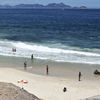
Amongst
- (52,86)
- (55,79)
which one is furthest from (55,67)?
(52,86)

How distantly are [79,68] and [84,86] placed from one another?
28.3 feet

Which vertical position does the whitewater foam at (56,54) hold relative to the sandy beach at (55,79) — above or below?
above

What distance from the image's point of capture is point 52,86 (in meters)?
33.3

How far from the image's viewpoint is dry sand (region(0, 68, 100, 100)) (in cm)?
3025

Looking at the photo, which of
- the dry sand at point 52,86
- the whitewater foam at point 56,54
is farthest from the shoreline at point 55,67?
the whitewater foam at point 56,54

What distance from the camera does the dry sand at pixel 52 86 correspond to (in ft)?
99.2

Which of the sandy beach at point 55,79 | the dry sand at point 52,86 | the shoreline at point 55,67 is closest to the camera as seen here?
the dry sand at point 52,86

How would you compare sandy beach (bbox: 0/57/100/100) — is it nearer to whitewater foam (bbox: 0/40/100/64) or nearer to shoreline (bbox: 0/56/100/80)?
shoreline (bbox: 0/56/100/80)

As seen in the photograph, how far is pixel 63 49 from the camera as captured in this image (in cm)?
5912

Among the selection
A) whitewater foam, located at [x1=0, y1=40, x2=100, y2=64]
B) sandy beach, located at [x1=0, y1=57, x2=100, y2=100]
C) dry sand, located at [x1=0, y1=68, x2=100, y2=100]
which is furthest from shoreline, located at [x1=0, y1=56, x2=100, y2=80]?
whitewater foam, located at [x1=0, y1=40, x2=100, y2=64]

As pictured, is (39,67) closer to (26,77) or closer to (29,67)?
(29,67)

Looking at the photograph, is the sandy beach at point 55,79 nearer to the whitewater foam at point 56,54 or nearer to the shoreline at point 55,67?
the shoreline at point 55,67

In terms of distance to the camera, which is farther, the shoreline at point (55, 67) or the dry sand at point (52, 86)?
the shoreline at point (55, 67)

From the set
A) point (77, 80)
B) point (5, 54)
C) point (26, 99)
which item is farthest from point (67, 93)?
point (5, 54)
